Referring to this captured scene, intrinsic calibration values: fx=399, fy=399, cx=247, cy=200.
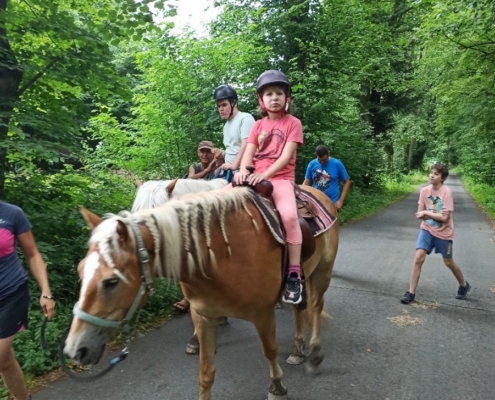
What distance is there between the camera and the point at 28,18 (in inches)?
179

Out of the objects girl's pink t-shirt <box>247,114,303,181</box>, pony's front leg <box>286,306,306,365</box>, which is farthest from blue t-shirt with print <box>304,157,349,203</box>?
girl's pink t-shirt <box>247,114,303,181</box>

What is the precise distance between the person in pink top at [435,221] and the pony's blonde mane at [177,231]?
3936 mm

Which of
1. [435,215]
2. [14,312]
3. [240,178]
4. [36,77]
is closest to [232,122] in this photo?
[240,178]

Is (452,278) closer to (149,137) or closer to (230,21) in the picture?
(149,137)

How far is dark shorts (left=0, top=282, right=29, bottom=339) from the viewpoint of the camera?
8.25 ft

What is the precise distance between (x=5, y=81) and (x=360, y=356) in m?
4.85

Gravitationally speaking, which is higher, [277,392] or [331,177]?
[331,177]

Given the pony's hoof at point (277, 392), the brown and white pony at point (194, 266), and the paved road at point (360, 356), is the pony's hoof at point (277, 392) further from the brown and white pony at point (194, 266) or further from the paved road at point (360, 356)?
the paved road at point (360, 356)

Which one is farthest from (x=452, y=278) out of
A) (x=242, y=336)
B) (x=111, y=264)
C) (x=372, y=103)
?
(x=372, y=103)

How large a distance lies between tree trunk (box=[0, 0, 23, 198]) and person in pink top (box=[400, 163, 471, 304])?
17.0 feet

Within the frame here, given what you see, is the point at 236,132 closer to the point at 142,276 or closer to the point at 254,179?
the point at 254,179

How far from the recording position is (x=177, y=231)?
2.17 metres

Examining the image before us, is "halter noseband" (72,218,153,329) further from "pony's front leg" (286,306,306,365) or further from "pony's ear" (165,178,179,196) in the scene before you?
"pony's front leg" (286,306,306,365)

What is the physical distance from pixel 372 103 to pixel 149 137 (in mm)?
15085
